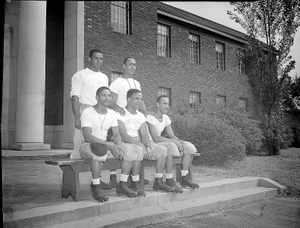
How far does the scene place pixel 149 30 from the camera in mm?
5867

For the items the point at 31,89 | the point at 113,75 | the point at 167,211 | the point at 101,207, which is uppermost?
the point at 113,75

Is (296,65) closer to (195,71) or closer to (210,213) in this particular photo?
(210,213)

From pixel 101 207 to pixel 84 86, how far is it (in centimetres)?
155

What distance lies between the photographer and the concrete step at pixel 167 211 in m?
3.07

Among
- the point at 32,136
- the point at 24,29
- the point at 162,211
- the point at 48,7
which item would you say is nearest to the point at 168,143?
the point at 162,211

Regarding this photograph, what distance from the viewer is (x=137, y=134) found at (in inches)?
159

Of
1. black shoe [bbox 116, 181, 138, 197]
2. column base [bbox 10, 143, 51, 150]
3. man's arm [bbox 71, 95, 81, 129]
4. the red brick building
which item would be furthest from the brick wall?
column base [bbox 10, 143, 51, 150]

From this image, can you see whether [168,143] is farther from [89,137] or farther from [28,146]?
[28,146]

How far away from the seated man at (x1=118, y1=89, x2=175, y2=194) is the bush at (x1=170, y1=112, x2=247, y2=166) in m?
3.38

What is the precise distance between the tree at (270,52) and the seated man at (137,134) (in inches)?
58.4

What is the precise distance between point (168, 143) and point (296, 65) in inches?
71.9

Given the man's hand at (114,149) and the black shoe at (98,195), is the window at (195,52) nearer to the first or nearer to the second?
the man's hand at (114,149)

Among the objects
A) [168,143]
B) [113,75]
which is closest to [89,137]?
[168,143]

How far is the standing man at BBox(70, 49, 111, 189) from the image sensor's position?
12.8ft
